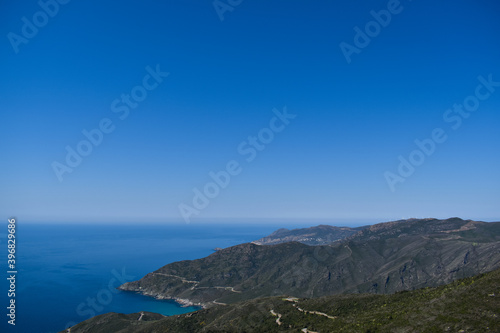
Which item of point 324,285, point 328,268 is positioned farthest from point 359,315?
point 328,268

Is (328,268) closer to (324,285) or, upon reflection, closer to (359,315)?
(324,285)

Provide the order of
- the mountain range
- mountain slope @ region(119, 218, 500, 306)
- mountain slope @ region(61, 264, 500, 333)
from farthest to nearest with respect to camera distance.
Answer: mountain slope @ region(119, 218, 500, 306)
the mountain range
mountain slope @ region(61, 264, 500, 333)

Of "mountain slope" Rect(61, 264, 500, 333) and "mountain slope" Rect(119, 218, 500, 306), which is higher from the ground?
"mountain slope" Rect(61, 264, 500, 333)

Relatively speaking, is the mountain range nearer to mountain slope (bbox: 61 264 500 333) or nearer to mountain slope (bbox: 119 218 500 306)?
mountain slope (bbox: 61 264 500 333)

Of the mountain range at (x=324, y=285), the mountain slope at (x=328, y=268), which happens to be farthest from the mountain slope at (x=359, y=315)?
the mountain slope at (x=328, y=268)

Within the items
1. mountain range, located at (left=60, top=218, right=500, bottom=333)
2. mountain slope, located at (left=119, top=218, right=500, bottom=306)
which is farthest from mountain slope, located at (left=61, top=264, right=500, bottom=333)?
mountain slope, located at (left=119, top=218, right=500, bottom=306)

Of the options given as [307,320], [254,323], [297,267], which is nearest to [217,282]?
[297,267]

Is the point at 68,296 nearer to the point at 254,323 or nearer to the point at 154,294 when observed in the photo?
the point at 154,294

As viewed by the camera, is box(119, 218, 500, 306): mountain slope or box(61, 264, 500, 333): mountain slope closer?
box(61, 264, 500, 333): mountain slope

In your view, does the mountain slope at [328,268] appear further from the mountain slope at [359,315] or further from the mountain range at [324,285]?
the mountain slope at [359,315]
